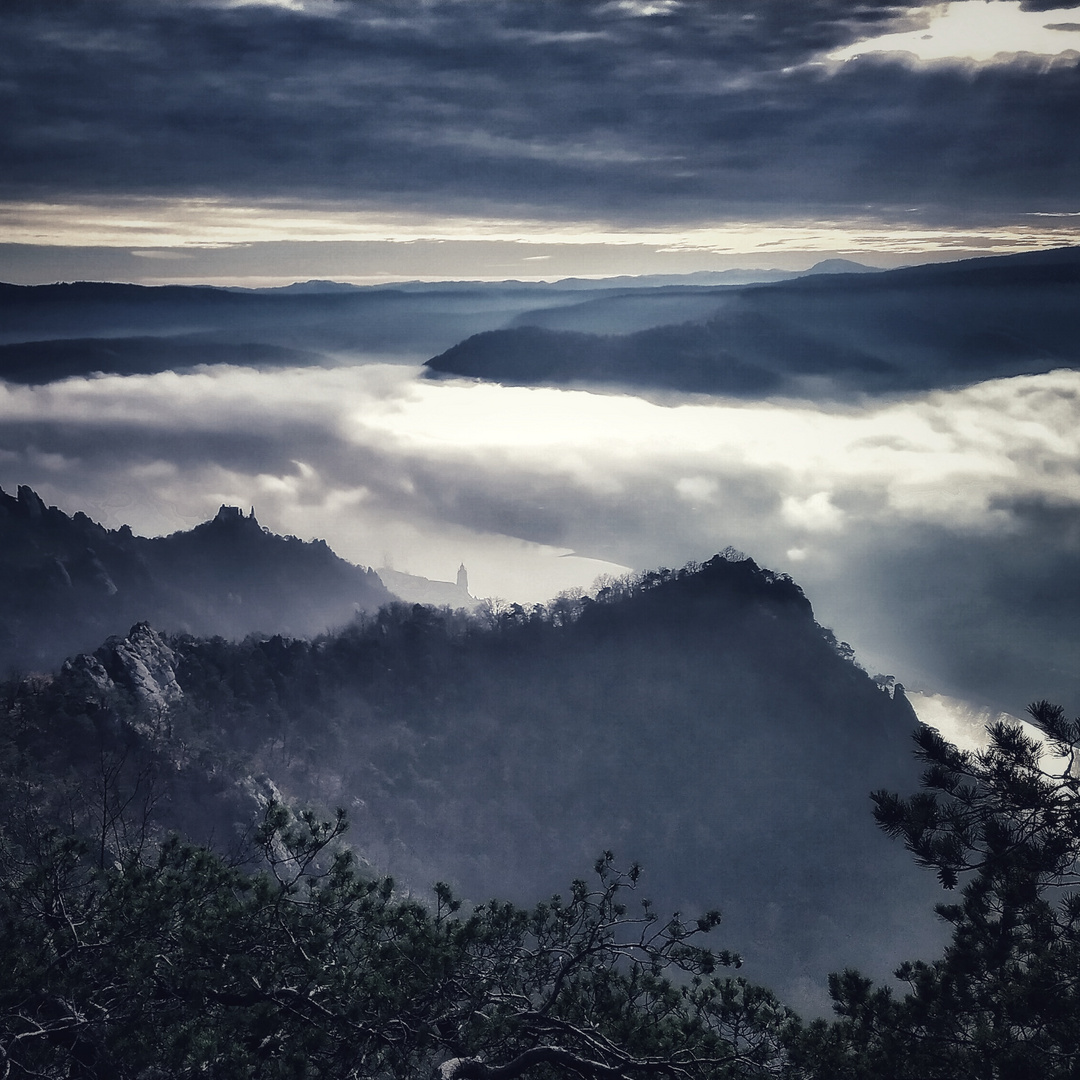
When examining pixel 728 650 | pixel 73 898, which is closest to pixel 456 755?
pixel 728 650

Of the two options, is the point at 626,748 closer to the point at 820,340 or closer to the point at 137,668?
the point at 137,668

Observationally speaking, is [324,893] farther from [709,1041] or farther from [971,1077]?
[971,1077]

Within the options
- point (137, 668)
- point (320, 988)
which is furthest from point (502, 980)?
point (137, 668)

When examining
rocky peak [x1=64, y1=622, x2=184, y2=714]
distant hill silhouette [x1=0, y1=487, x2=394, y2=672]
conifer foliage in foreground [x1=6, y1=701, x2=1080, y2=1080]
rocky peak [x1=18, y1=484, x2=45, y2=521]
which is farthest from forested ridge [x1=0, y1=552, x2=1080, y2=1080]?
rocky peak [x1=18, y1=484, x2=45, y2=521]

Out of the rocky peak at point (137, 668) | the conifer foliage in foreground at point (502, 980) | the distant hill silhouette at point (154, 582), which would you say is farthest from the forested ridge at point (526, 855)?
the distant hill silhouette at point (154, 582)

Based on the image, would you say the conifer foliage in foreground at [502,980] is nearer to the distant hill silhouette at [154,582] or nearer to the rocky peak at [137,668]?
the rocky peak at [137,668]

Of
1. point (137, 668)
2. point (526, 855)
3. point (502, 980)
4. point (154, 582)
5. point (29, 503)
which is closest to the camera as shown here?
point (502, 980)
